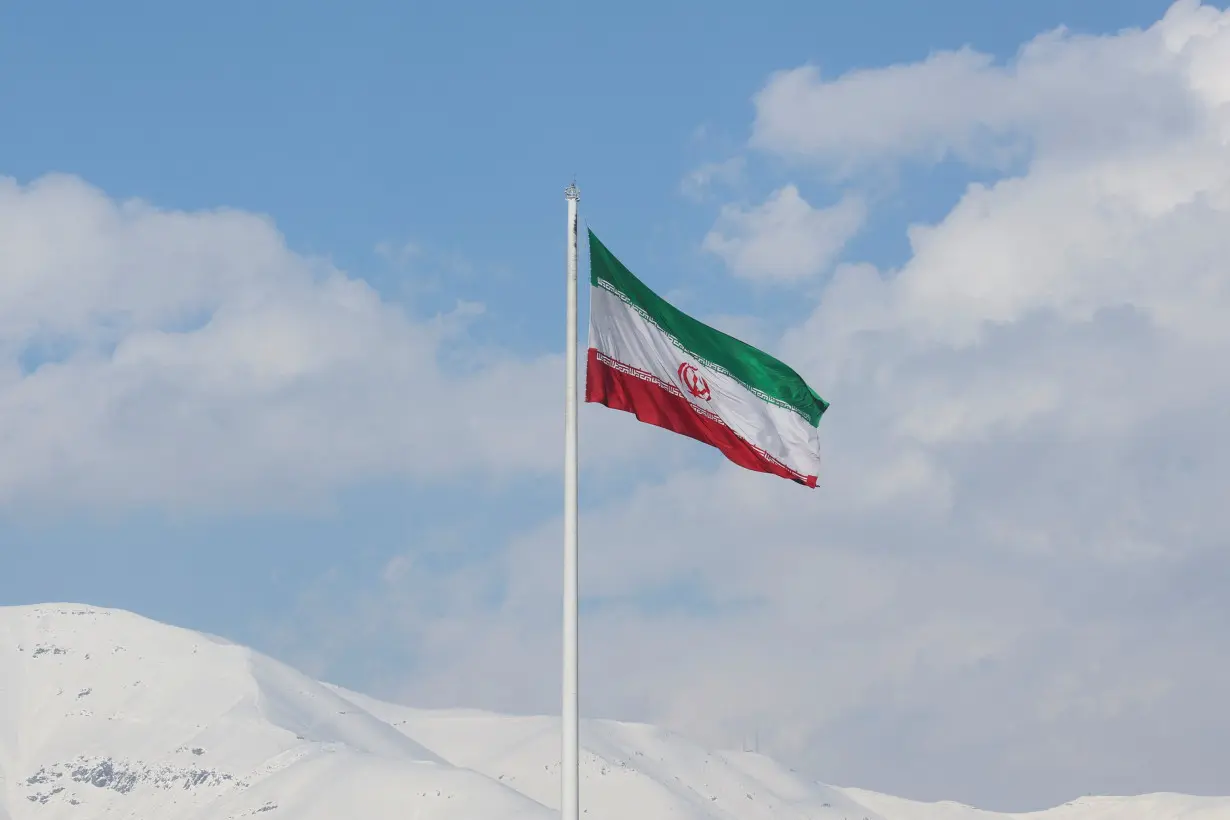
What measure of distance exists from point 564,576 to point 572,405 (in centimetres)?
210

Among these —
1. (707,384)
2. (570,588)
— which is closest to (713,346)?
(707,384)

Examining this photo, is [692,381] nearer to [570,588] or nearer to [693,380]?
[693,380]

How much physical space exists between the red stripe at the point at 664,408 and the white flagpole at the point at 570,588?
2.84ft

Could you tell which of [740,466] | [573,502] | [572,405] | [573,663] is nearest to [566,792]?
[573,663]

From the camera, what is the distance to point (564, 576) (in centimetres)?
1917

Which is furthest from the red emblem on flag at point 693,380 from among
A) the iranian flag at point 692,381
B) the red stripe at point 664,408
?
the red stripe at point 664,408

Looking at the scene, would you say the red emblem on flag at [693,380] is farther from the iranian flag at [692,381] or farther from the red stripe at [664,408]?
the red stripe at [664,408]

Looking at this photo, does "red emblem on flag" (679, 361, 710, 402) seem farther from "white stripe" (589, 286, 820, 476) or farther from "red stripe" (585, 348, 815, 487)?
"red stripe" (585, 348, 815, 487)

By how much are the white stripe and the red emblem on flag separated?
1.4 inches

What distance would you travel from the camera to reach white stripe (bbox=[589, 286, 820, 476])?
2119 cm

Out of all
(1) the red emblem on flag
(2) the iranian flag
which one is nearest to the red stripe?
(2) the iranian flag

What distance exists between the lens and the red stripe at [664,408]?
21.0 meters

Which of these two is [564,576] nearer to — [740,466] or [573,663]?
[573,663]

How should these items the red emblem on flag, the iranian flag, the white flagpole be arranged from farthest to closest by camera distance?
the red emblem on flag → the iranian flag → the white flagpole
